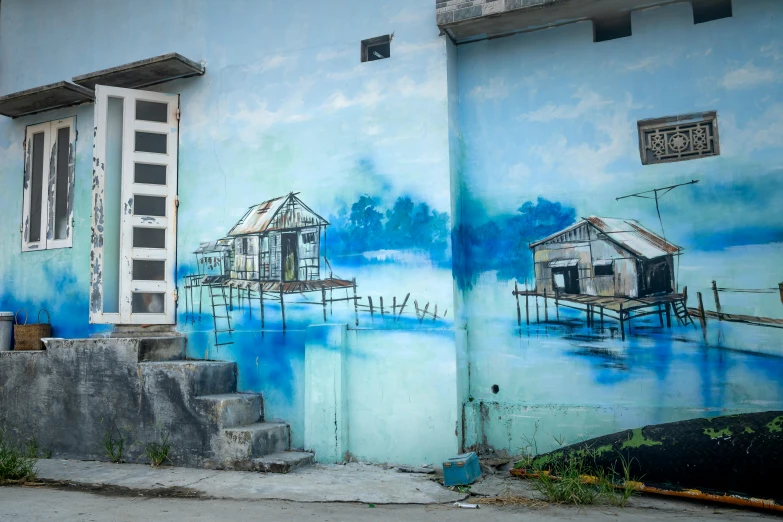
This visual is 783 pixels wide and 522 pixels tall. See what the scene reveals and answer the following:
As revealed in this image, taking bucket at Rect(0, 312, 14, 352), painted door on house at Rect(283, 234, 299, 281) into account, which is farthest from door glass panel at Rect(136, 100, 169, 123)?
bucket at Rect(0, 312, 14, 352)

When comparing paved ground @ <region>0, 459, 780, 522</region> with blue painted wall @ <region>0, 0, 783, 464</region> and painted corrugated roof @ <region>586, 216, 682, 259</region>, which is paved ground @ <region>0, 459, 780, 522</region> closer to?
blue painted wall @ <region>0, 0, 783, 464</region>

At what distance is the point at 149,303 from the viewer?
6.89 m

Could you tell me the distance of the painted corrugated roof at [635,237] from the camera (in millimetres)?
5398

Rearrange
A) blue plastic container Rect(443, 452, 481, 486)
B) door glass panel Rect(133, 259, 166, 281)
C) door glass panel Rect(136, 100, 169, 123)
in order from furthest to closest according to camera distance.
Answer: door glass panel Rect(136, 100, 169, 123)
door glass panel Rect(133, 259, 166, 281)
blue plastic container Rect(443, 452, 481, 486)

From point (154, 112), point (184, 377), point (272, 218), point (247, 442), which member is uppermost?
point (154, 112)

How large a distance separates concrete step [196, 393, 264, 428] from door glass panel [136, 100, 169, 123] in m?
3.08

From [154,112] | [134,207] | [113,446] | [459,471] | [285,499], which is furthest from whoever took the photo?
[154,112]

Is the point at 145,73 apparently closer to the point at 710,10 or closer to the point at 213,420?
the point at 213,420

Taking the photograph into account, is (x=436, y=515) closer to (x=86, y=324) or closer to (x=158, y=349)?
(x=158, y=349)

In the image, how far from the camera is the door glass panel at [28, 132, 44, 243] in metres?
7.77

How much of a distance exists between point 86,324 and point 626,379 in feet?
18.6

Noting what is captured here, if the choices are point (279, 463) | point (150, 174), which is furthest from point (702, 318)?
point (150, 174)

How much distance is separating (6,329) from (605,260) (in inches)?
260

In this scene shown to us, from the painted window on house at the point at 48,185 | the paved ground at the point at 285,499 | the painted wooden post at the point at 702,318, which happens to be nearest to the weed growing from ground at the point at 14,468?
the paved ground at the point at 285,499
